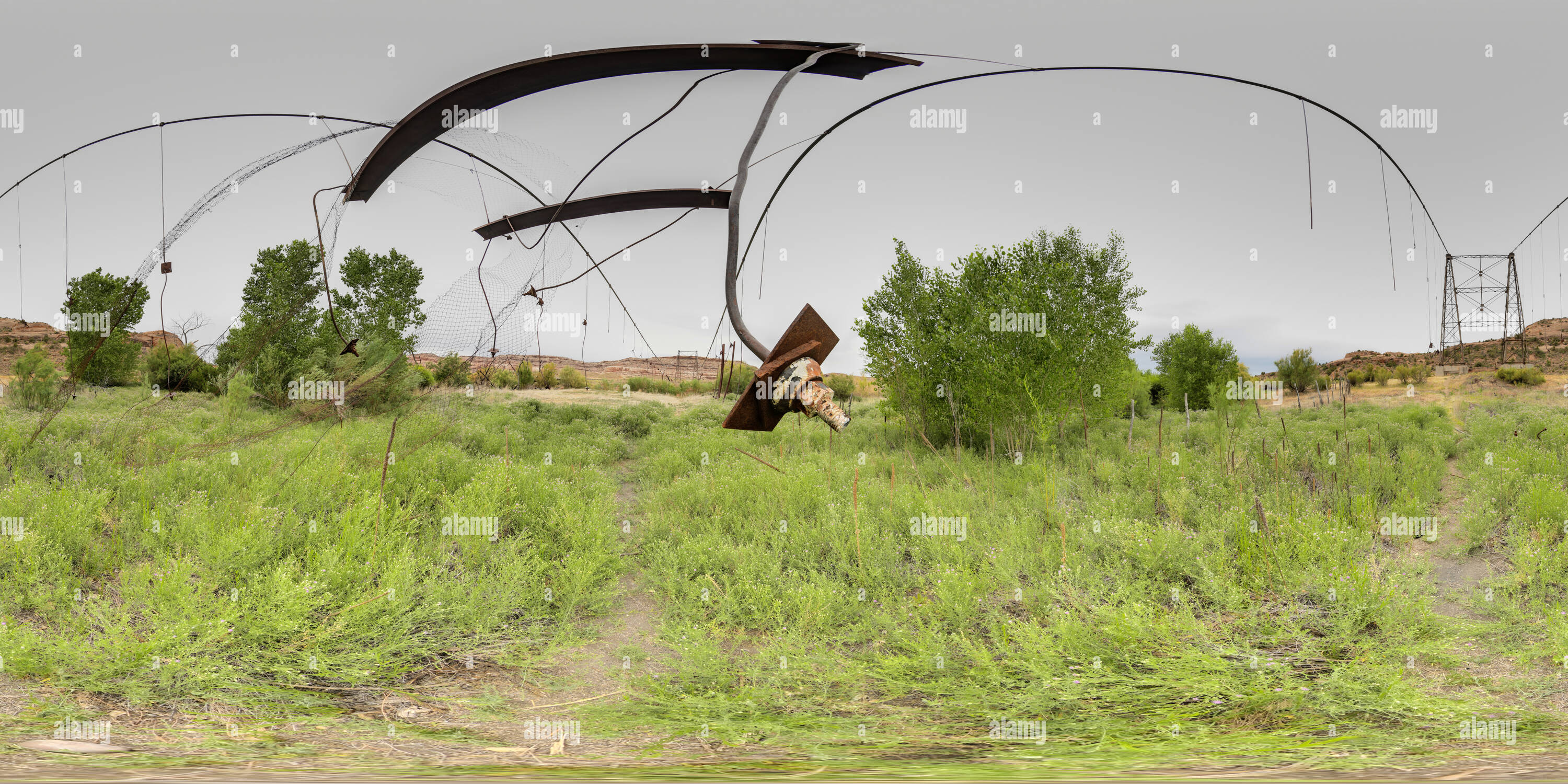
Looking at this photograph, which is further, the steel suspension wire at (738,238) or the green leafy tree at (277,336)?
the green leafy tree at (277,336)

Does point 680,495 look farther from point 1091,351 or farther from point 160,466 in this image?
point 1091,351

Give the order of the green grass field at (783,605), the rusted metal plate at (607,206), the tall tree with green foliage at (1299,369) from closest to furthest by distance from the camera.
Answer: the green grass field at (783,605) → the rusted metal plate at (607,206) → the tall tree with green foliage at (1299,369)

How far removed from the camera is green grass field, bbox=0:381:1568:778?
3.21 meters

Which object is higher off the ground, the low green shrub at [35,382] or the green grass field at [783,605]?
the low green shrub at [35,382]

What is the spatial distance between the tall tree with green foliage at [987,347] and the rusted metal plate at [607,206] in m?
5.32

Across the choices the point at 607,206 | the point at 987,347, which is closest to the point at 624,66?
the point at 607,206

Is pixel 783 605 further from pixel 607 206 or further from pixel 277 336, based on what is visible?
pixel 277 336

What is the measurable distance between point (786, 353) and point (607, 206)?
3767mm

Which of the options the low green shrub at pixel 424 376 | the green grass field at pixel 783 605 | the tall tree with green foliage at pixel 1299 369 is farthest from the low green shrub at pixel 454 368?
the tall tree with green foliage at pixel 1299 369

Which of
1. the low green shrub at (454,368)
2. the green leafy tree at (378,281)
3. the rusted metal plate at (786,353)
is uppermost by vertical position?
the green leafy tree at (378,281)

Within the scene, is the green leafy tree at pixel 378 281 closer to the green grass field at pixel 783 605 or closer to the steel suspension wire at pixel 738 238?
the green grass field at pixel 783 605

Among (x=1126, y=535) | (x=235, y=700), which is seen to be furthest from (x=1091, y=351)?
(x=235, y=700)

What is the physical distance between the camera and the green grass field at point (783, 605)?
10.5ft

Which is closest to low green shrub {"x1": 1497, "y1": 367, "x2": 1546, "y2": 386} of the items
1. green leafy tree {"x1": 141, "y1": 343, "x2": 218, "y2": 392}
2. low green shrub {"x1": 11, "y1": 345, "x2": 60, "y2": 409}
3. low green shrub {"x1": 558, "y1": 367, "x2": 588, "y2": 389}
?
low green shrub {"x1": 558, "y1": 367, "x2": 588, "y2": 389}
